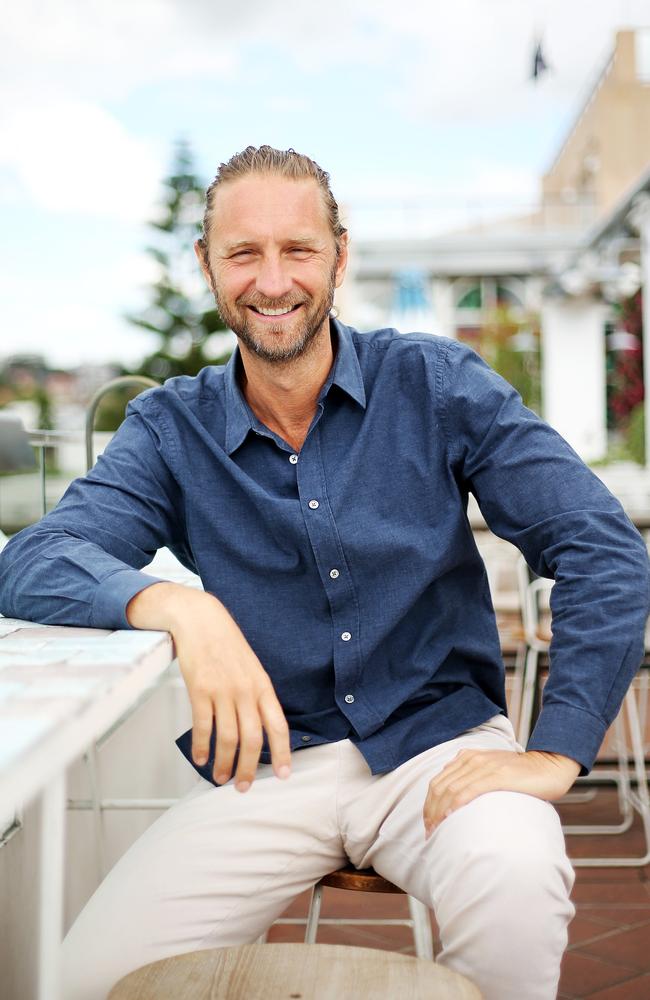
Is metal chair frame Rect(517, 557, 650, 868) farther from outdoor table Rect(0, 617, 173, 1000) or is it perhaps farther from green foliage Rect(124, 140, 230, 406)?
green foliage Rect(124, 140, 230, 406)

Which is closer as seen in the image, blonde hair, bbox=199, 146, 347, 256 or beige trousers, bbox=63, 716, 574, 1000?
beige trousers, bbox=63, 716, 574, 1000

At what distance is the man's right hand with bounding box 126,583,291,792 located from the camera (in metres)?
1.16

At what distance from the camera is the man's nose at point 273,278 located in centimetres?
157

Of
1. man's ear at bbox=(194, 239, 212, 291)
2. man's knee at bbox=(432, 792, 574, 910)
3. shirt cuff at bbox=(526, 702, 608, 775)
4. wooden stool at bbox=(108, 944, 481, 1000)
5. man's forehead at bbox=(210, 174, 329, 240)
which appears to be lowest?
wooden stool at bbox=(108, 944, 481, 1000)

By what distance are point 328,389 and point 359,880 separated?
2.16ft

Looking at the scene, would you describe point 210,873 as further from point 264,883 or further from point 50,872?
point 50,872

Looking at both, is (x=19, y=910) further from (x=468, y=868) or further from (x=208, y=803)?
(x=468, y=868)

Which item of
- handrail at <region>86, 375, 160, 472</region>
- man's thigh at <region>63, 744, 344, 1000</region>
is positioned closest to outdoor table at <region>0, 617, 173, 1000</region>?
man's thigh at <region>63, 744, 344, 1000</region>

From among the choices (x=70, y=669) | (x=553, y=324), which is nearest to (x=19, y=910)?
(x=70, y=669)

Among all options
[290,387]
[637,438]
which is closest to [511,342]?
[637,438]

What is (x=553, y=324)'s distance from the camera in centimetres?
1446

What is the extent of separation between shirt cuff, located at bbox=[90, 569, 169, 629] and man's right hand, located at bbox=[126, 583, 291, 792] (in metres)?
0.07

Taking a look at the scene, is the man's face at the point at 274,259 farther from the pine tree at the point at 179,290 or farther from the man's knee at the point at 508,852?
the pine tree at the point at 179,290

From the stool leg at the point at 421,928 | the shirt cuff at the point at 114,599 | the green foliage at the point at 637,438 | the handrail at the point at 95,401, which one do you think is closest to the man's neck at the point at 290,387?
the shirt cuff at the point at 114,599
